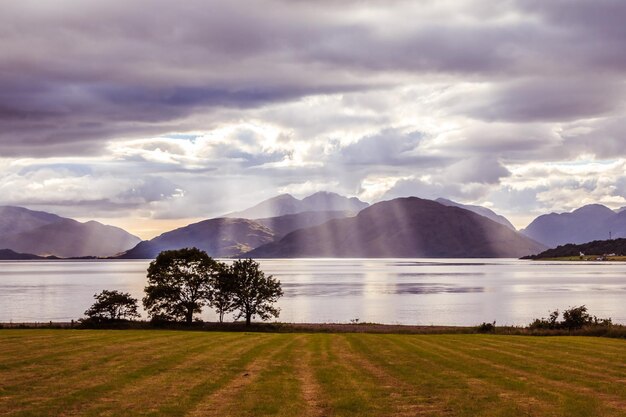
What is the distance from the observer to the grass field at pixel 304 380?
901 inches

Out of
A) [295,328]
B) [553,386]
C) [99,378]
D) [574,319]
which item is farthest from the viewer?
[295,328]

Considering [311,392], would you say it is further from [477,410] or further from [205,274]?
[205,274]

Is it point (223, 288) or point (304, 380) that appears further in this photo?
point (223, 288)

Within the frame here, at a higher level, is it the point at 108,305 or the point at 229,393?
the point at 108,305

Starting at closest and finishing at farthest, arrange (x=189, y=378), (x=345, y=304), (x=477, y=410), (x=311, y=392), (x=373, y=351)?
1. (x=477, y=410)
2. (x=311, y=392)
3. (x=189, y=378)
4. (x=373, y=351)
5. (x=345, y=304)

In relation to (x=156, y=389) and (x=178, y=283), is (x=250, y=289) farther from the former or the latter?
(x=156, y=389)

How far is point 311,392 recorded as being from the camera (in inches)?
1016

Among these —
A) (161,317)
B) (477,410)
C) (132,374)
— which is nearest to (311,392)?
(477,410)

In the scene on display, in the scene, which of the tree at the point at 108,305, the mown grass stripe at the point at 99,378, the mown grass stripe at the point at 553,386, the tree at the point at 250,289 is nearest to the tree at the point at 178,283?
the tree at the point at 250,289

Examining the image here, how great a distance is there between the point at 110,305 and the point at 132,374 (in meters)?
61.0

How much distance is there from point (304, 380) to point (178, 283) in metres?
69.6

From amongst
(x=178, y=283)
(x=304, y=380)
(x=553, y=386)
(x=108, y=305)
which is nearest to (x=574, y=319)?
(x=553, y=386)

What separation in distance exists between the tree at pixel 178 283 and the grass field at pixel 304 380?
4878cm

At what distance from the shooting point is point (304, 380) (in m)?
28.7
